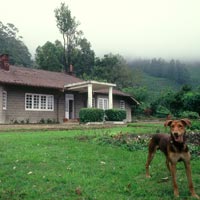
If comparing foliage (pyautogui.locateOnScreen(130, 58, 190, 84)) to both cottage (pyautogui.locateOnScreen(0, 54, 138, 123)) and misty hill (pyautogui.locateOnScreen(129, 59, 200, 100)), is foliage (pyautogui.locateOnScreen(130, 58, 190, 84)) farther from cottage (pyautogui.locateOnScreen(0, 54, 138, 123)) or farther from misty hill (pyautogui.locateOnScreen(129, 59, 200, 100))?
cottage (pyautogui.locateOnScreen(0, 54, 138, 123))

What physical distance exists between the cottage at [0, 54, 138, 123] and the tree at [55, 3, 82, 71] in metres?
16.2

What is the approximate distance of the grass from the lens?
18.9 feet

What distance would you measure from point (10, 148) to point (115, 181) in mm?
4428

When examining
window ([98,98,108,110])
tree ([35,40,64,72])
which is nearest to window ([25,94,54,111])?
window ([98,98,108,110])

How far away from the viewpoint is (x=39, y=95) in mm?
29031

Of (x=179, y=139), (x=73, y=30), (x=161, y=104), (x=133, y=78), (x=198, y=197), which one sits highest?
(x=73, y=30)

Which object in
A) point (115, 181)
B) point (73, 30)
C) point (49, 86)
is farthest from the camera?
point (73, 30)

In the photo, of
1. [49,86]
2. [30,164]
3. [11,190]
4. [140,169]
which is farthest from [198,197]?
[49,86]

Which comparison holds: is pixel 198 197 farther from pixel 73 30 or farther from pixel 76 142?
pixel 73 30

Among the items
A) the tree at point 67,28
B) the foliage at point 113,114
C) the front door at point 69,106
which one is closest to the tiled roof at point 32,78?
the front door at point 69,106

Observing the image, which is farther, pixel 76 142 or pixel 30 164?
pixel 76 142

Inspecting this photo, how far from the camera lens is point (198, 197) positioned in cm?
545

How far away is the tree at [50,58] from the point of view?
170 feet

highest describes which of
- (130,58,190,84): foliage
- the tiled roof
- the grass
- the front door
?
(130,58,190,84): foliage
